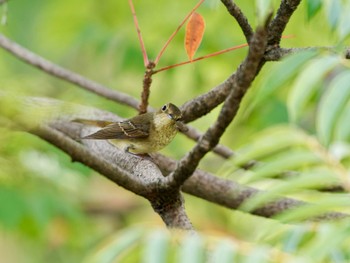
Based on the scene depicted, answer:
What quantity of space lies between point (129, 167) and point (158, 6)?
13.8 ft

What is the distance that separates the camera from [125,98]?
18.0 feet

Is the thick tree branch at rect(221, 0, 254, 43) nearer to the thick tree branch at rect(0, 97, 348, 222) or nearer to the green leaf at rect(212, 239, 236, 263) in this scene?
the thick tree branch at rect(0, 97, 348, 222)

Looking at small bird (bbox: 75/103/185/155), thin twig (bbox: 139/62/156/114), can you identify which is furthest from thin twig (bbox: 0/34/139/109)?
thin twig (bbox: 139/62/156/114)

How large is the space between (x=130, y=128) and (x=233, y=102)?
251cm

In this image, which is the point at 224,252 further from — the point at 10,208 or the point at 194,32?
the point at 10,208

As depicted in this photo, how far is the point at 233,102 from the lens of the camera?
252cm

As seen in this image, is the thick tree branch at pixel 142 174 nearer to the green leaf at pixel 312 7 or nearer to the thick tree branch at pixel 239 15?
the thick tree branch at pixel 239 15

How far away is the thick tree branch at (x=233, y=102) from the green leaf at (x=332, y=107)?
0.23m

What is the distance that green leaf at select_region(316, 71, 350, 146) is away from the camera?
2317 millimetres

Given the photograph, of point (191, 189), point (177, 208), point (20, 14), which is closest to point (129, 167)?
point (177, 208)

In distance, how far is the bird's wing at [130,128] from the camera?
4.68 m

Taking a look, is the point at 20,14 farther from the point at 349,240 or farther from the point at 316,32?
the point at 349,240

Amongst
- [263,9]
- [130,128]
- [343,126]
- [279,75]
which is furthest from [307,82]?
[130,128]

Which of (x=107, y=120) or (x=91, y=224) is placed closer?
(x=107, y=120)
